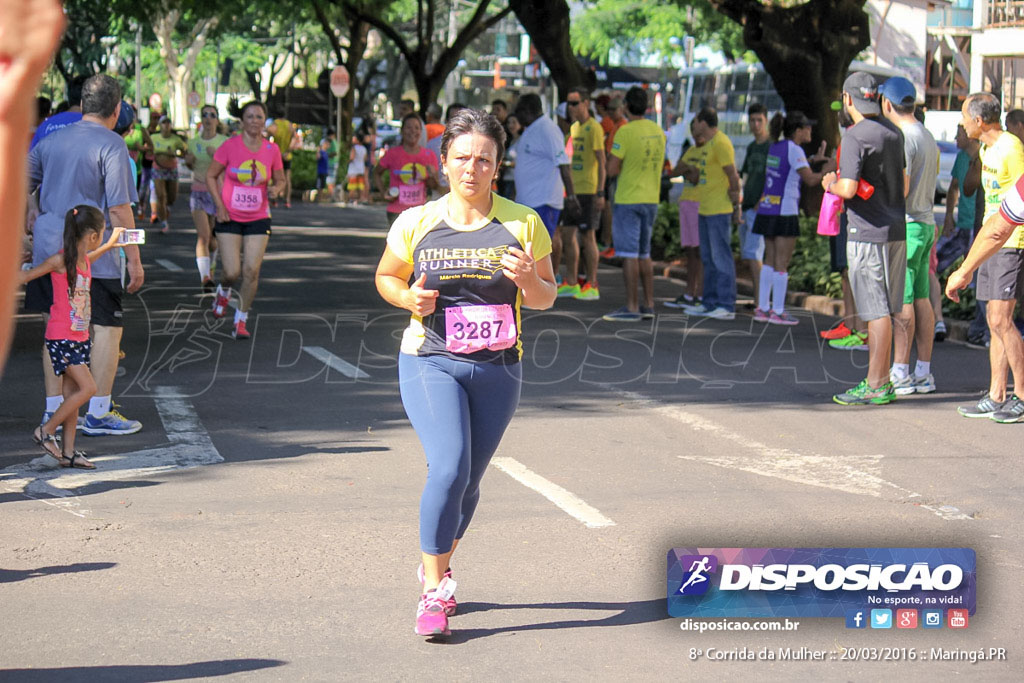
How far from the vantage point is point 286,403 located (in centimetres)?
909

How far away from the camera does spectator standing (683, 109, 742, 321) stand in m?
13.5

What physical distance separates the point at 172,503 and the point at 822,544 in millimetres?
3019

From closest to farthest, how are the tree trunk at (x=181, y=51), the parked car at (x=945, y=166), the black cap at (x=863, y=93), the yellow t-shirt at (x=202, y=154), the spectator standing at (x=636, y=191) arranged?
the black cap at (x=863, y=93), the spectator standing at (x=636, y=191), the yellow t-shirt at (x=202, y=154), the parked car at (x=945, y=166), the tree trunk at (x=181, y=51)

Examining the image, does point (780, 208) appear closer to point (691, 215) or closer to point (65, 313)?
point (691, 215)

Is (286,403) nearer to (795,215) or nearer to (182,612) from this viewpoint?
(182,612)

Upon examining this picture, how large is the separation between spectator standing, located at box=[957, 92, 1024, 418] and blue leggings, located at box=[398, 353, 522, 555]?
4842 millimetres

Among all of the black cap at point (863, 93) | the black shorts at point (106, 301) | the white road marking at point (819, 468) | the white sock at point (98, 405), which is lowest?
the white road marking at point (819, 468)

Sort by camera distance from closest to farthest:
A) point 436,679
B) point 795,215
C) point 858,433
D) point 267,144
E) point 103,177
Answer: point 436,679
point 103,177
point 858,433
point 267,144
point 795,215

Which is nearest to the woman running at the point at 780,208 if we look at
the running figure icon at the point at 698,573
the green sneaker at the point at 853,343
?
the green sneaker at the point at 853,343

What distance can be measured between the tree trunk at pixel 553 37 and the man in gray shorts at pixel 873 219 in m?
13.0

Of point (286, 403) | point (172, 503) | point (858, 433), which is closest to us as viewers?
point (172, 503)

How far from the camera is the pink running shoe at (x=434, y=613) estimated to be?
4.66 m

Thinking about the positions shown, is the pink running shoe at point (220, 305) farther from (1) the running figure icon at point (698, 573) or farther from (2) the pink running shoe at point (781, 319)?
(1) the running figure icon at point (698, 573)

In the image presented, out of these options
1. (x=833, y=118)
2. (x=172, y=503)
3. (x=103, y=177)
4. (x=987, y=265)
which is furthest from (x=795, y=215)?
(x=172, y=503)
